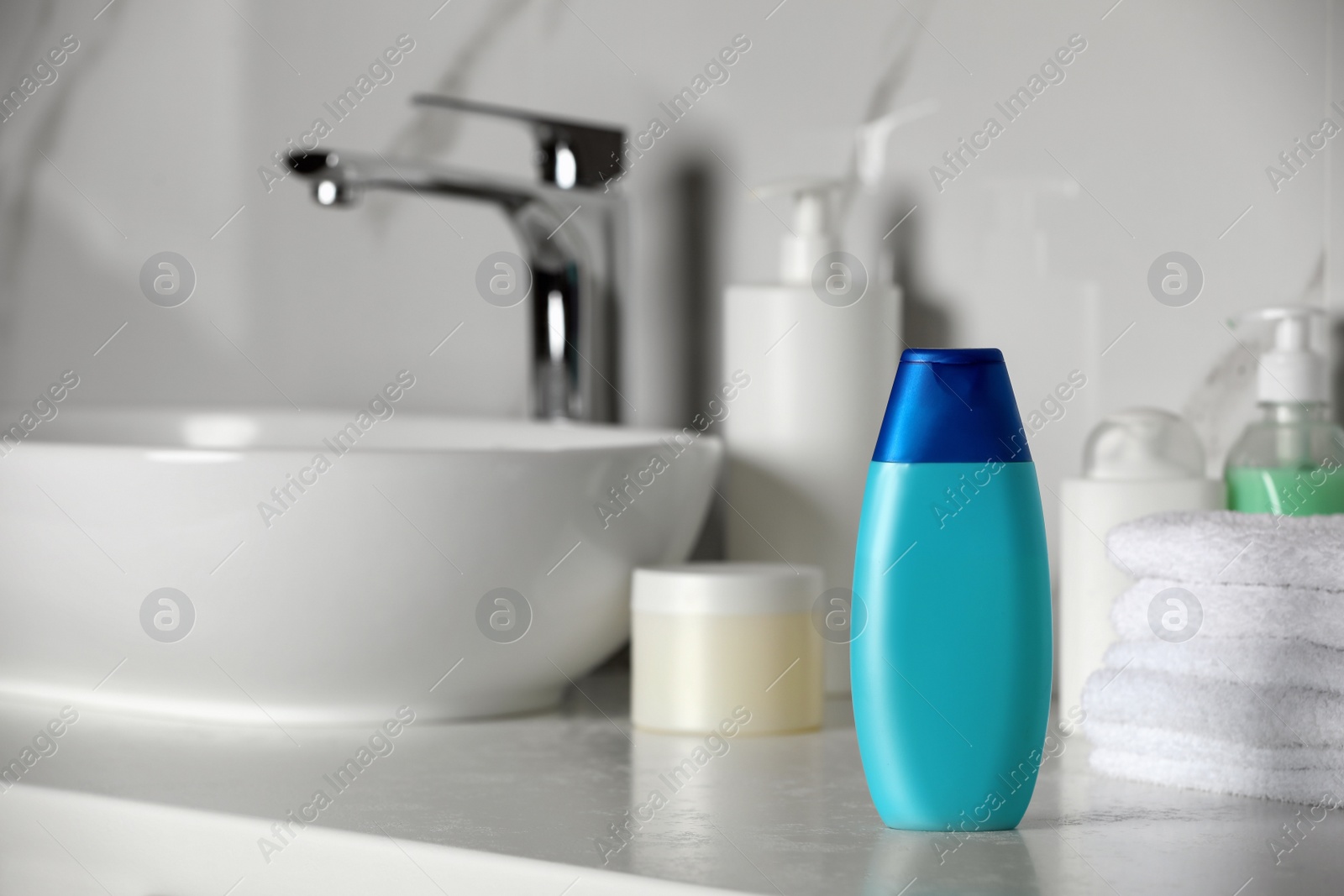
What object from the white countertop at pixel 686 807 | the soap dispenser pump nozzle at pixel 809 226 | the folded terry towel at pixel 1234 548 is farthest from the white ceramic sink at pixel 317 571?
the folded terry towel at pixel 1234 548

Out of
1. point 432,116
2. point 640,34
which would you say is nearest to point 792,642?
point 640,34

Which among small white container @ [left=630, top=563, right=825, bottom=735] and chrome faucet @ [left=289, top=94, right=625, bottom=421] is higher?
chrome faucet @ [left=289, top=94, right=625, bottom=421]

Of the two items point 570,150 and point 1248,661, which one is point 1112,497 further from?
point 570,150

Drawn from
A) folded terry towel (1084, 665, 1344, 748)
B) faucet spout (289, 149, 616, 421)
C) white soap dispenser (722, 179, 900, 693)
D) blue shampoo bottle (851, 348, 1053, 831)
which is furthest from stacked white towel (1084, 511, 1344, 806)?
faucet spout (289, 149, 616, 421)

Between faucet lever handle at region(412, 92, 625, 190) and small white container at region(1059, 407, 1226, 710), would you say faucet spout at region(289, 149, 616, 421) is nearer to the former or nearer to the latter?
faucet lever handle at region(412, 92, 625, 190)

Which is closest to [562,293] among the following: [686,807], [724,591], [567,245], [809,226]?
[567,245]

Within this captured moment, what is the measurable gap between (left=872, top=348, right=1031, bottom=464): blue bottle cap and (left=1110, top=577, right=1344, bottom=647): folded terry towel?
134mm

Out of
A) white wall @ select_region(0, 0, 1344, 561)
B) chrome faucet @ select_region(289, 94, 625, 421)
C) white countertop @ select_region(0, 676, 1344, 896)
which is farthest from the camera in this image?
chrome faucet @ select_region(289, 94, 625, 421)

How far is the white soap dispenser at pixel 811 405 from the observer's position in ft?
2.55

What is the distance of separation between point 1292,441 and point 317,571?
46cm

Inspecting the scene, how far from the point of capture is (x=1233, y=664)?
0.56 metres

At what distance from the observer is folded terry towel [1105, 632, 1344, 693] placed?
1.77 feet

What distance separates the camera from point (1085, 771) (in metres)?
0.61

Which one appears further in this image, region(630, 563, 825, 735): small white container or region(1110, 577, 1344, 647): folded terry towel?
region(630, 563, 825, 735): small white container
